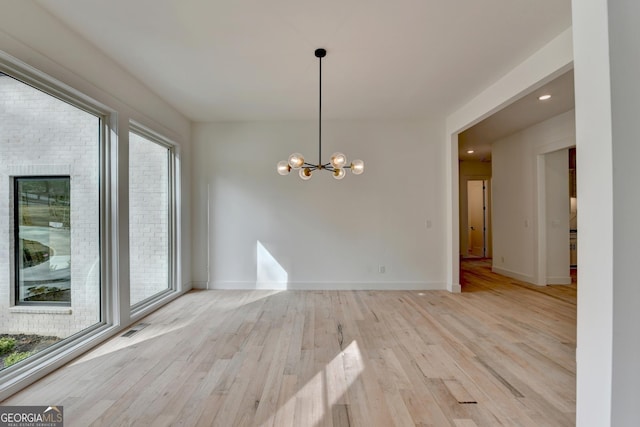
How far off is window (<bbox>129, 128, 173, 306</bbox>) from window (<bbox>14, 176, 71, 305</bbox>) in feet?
2.32

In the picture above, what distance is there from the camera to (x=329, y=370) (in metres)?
2.08

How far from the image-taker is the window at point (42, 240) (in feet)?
6.49

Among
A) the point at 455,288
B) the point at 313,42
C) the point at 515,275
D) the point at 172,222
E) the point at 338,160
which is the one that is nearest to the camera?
the point at 313,42

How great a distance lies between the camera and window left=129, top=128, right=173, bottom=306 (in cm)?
318

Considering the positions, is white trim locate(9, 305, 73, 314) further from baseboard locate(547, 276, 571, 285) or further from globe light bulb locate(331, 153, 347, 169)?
baseboard locate(547, 276, 571, 285)

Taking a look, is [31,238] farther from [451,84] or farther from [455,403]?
[451,84]

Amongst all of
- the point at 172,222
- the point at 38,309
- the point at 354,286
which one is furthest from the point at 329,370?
the point at 172,222

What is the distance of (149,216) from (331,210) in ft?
9.09

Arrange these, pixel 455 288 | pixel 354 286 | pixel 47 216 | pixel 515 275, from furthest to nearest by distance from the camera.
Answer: pixel 515 275 < pixel 354 286 < pixel 455 288 < pixel 47 216

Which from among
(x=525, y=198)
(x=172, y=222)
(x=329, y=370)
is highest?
(x=525, y=198)

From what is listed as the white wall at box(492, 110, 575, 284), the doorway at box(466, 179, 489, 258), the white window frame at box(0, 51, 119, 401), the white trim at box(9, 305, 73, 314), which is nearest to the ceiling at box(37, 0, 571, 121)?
the white window frame at box(0, 51, 119, 401)

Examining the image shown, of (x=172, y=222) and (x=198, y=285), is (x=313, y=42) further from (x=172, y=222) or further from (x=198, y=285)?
(x=198, y=285)

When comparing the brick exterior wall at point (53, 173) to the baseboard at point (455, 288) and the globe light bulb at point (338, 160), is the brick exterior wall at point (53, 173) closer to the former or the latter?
the globe light bulb at point (338, 160)

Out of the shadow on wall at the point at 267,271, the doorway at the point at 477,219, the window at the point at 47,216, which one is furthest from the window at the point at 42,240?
the doorway at the point at 477,219
